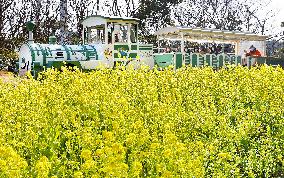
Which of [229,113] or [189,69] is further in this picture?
[189,69]

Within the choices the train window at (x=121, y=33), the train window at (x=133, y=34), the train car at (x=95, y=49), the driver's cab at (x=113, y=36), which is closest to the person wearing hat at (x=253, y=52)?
the train car at (x=95, y=49)

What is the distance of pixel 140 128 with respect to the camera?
3641 millimetres

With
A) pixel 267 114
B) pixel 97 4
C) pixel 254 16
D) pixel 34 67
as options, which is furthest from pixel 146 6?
pixel 267 114

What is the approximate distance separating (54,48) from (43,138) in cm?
942

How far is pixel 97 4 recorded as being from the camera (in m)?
34.0

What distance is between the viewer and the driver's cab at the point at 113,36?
13.7m

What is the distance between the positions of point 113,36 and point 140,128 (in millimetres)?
10573

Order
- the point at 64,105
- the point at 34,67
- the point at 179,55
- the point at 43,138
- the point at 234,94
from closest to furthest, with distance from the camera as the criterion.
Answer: the point at 43,138
the point at 64,105
the point at 234,94
the point at 34,67
the point at 179,55

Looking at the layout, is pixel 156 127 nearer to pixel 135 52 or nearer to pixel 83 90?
pixel 83 90

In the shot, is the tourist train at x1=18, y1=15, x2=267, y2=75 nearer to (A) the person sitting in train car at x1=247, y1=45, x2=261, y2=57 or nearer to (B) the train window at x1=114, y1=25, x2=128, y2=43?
(B) the train window at x1=114, y1=25, x2=128, y2=43

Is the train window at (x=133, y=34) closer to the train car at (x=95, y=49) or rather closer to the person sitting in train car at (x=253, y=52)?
the train car at (x=95, y=49)

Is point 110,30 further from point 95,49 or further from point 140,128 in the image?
point 140,128

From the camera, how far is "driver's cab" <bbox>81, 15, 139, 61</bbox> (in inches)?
541

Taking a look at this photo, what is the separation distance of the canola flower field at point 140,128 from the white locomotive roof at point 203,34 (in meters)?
9.89
